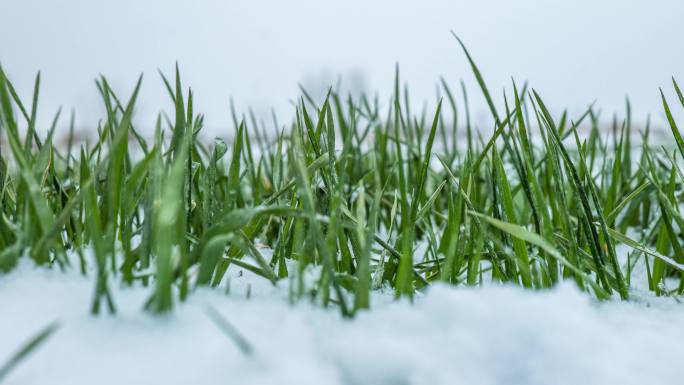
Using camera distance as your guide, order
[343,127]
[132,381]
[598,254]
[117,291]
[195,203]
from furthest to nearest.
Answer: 1. [343,127]
2. [195,203]
3. [598,254]
4. [117,291]
5. [132,381]

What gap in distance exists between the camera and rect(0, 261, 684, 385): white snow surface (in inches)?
14.0

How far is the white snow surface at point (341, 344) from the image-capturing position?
355mm

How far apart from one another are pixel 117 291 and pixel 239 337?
153 millimetres

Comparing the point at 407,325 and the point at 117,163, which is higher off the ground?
the point at 117,163

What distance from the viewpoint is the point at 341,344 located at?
0.38 meters

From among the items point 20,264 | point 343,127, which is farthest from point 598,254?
point 343,127

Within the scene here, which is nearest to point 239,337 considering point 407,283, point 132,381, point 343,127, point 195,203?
point 132,381

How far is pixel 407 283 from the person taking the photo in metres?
0.50

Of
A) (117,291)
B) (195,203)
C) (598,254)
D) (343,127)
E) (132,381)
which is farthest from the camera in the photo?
(343,127)

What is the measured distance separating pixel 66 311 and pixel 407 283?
0.89 feet

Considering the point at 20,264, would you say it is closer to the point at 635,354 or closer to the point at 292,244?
the point at 292,244

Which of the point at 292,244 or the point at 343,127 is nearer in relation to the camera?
the point at 292,244

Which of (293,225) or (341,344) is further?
(293,225)

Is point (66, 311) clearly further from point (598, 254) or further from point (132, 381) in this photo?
point (598, 254)
